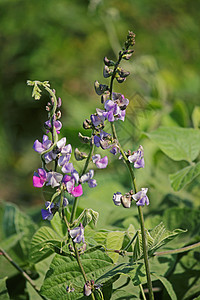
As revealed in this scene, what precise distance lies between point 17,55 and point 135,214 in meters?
2.43

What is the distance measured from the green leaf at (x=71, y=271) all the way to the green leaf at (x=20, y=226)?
0.22 m

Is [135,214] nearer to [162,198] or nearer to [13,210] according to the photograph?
[162,198]

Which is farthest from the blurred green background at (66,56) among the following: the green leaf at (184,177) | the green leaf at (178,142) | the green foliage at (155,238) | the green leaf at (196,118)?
the green foliage at (155,238)

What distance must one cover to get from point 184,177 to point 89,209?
272 millimetres

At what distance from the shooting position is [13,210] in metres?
0.83

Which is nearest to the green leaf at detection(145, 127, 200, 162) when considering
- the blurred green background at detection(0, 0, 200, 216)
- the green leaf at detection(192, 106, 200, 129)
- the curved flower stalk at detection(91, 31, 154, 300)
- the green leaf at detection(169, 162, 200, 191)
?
the green leaf at detection(169, 162, 200, 191)

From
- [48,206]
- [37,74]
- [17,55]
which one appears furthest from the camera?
[17,55]

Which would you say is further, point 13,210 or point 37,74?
point 37,74

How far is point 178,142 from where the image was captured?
84 cm

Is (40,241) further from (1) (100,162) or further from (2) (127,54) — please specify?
(2) (127,54)

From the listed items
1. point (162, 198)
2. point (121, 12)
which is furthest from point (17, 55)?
point (162, 198)

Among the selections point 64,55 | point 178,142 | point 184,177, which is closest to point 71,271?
point 184,177

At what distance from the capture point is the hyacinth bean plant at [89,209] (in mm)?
481

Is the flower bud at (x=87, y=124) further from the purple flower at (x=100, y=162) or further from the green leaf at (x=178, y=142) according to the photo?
the green leaf at (x=178, y=142)
